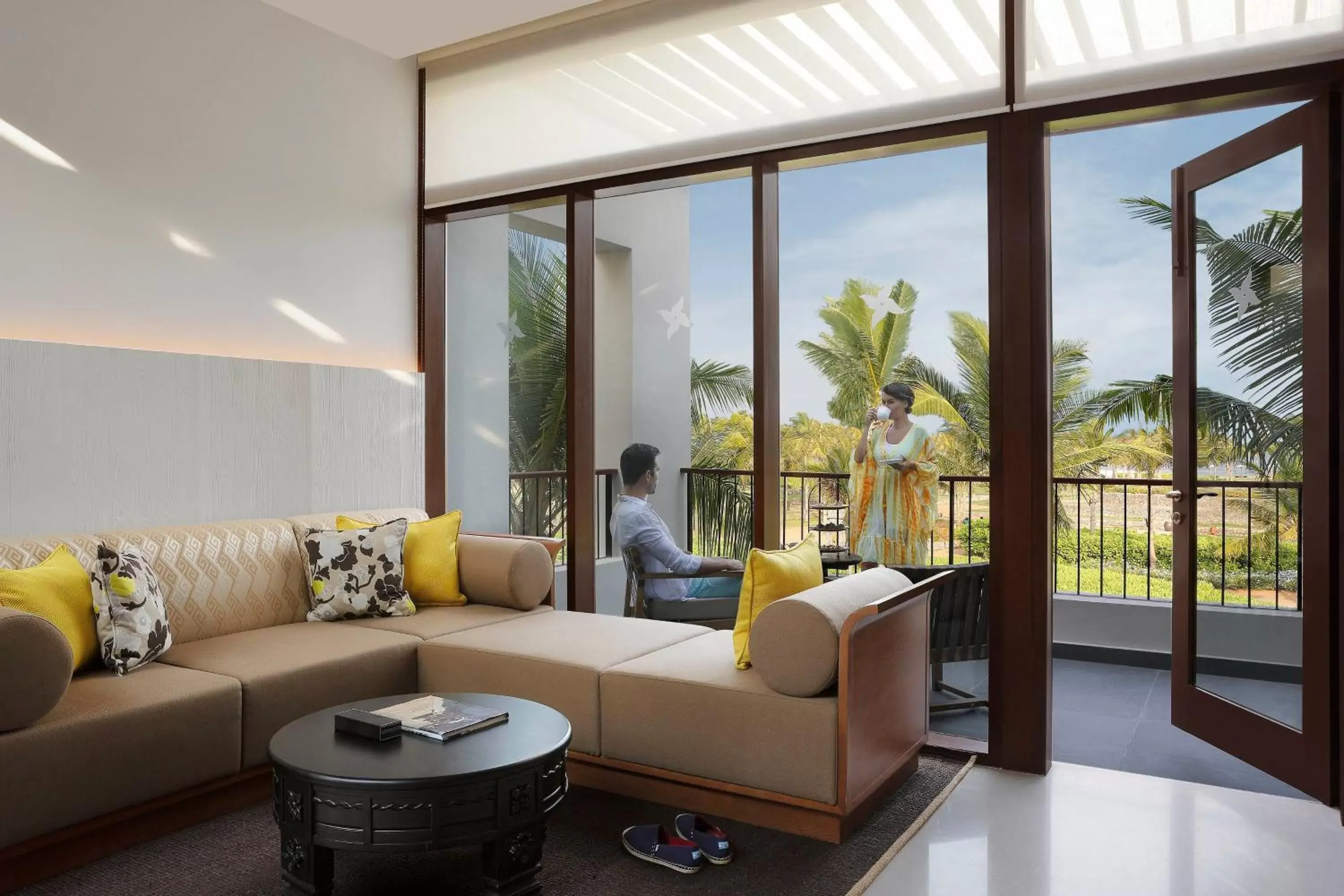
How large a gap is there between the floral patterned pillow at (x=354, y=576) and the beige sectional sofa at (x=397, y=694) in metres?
0.08

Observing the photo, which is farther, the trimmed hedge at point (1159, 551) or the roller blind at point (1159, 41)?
the trimmed hedge at point (1159, 551)

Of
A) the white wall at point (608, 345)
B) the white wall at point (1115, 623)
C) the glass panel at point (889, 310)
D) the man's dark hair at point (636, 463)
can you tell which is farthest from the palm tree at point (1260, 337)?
the glass panel at point (889, 310)

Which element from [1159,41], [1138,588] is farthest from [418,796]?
[1138,588]

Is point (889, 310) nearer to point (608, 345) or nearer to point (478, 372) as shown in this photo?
point (608, 345)

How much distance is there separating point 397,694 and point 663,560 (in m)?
1.41

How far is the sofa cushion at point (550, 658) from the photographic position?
3.11 meters

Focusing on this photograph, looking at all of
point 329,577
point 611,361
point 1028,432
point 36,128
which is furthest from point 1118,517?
point 36,128

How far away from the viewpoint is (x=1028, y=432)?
3383 millimetres

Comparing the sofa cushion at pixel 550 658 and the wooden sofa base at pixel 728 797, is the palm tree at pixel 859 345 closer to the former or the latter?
the sofa cushion at pixel 550 658

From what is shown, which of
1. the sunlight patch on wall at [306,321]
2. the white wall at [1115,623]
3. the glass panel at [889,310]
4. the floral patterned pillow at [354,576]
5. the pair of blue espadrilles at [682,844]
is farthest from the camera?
the glass panel at [889,310]

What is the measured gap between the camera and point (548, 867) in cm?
256

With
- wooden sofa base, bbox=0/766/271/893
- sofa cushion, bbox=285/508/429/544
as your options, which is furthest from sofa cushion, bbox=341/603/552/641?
wooden sofa base, bbox=0/766/271/893

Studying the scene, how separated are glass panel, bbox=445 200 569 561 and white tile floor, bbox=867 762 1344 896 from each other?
2999 mm

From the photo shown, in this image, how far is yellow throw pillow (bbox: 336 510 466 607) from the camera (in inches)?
159
